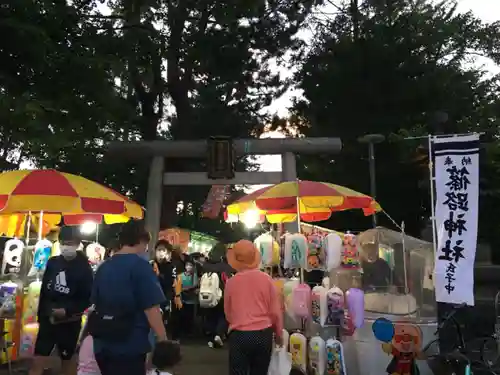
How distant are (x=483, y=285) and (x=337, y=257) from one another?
4392 millimetres

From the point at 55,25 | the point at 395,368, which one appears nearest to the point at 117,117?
the point at 55,25

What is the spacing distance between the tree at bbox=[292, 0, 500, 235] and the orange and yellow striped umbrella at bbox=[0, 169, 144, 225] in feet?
38.5

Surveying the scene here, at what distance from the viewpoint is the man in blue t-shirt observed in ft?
10.9

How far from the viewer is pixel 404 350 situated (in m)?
5.98

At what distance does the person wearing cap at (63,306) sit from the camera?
211 inches

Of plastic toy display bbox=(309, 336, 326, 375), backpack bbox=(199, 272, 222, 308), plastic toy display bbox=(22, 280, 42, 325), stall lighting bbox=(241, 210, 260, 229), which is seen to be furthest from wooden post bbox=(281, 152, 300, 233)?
plastic toy display bbox=(22, 280, 42, 325)

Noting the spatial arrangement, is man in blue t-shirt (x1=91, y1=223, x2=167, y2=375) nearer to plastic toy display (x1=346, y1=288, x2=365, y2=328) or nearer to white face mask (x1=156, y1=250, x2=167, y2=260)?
plastic toy display (x1=346, y1=288, x2=365, y2=328)

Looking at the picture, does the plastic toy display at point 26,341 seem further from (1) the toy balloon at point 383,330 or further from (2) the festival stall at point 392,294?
(1) the toy balloon at point 383,330

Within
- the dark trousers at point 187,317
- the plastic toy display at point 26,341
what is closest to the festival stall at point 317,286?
the plastic toy display at point 26,341

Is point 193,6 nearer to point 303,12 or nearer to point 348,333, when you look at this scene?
point 303,12

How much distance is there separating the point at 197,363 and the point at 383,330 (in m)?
A: 3.06

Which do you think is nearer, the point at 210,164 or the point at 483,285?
the point at 483,285

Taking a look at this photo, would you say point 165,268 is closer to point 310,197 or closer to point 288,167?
point 310,197

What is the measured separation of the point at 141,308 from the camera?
11.0ft
